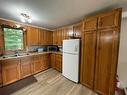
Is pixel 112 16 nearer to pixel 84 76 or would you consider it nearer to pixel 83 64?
pixel 83 64

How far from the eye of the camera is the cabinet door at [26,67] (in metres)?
2.95

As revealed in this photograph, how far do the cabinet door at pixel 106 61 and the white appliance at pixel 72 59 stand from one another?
697 mm

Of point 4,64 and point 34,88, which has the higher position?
point 4,64

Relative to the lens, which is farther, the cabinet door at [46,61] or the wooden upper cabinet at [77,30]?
the cabinet door at [46,61]

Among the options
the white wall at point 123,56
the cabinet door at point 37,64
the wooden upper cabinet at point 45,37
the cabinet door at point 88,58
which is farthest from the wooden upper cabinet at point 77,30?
the cabinet door at point 37,64

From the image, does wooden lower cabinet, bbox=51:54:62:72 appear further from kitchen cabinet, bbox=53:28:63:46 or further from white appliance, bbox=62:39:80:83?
kitchen cabinet, bbox=53:28:63:46

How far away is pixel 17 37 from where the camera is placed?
11.0 feet

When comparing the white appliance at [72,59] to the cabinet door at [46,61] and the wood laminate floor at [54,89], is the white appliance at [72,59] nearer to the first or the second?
the wood laminate floor at [54,89]

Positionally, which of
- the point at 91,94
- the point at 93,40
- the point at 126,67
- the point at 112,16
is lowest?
the point at 91,94

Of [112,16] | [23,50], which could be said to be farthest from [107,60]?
[23,50]

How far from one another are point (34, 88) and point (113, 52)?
8.09 feet

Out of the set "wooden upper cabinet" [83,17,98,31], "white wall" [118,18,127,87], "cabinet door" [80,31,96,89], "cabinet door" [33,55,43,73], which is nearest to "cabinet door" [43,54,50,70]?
"cabinet door" [33,55,43,73]

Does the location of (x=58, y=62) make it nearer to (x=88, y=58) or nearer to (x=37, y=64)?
(x=37, y=64)

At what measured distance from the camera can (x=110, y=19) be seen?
1.88m
